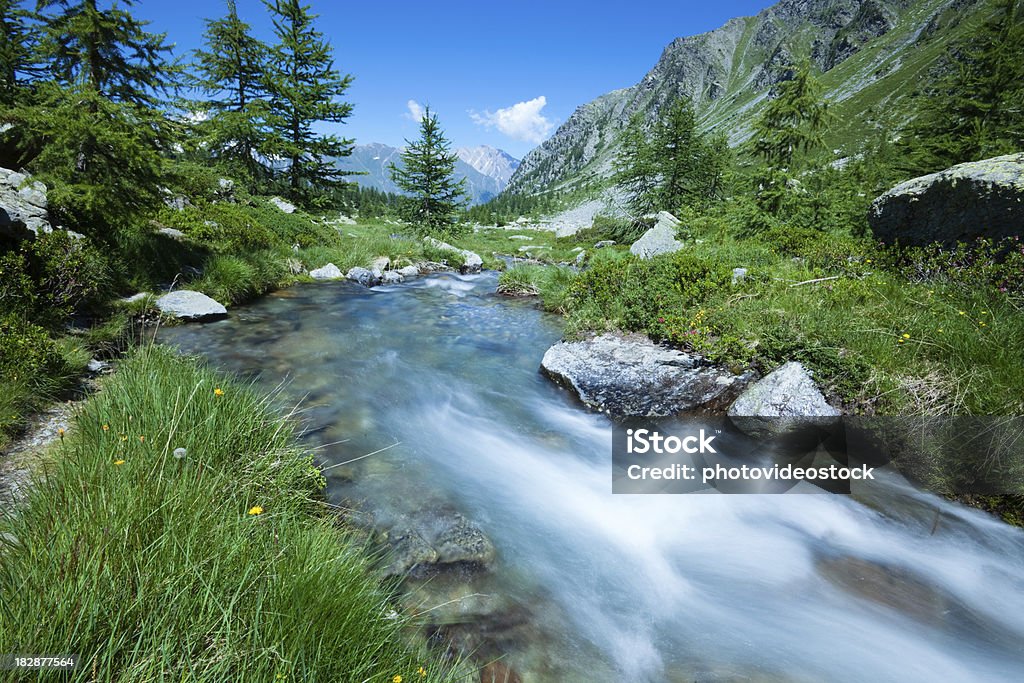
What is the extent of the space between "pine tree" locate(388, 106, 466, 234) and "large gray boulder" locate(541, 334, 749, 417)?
23334mm

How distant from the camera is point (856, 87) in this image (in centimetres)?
13312

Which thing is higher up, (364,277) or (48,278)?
(364,277)

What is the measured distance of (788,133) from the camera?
15.7 metres

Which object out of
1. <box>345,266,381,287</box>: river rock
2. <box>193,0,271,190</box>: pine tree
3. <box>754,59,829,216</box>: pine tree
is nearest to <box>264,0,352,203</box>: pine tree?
<box>193,0,271,190</box>: pine tree

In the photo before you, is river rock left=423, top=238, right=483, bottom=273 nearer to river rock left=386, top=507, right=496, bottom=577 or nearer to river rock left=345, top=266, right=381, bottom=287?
river rock left=345, top=266, right=381, bottom=287

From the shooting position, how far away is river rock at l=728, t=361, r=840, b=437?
16.7ft

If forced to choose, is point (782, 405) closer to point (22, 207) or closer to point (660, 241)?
point (22, 207)

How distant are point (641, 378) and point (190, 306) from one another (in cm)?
971

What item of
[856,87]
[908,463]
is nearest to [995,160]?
[908,463]

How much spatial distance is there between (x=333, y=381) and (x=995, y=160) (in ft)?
40.3

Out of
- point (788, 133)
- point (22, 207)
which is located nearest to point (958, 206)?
point (788, 133)

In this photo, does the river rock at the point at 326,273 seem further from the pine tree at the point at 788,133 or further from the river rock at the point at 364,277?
the pine tree at the point at 788,133

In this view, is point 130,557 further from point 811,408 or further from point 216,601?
point 811,408

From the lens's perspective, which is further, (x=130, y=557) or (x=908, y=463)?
(x=908, y=463)
